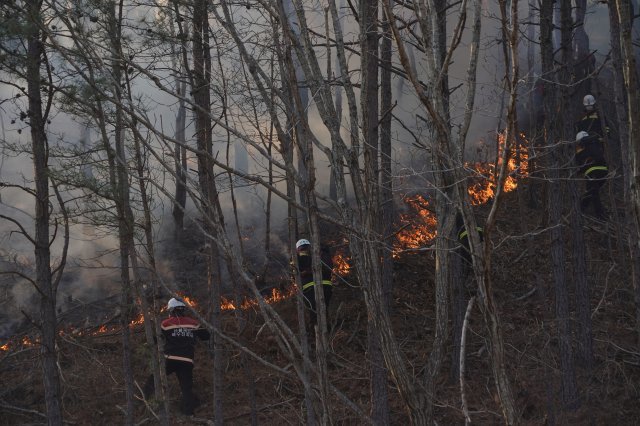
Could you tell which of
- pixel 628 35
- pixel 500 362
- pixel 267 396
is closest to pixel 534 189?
pixel 267 396

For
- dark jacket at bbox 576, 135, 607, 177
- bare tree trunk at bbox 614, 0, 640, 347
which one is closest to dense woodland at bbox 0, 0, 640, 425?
bare tree trunk at bbox 614, 0, 640, 347

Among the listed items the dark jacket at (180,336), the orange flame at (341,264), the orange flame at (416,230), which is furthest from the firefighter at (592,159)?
the dark jacket at (180,336)

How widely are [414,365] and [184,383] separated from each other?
12.1ft

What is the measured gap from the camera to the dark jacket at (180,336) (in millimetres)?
11297

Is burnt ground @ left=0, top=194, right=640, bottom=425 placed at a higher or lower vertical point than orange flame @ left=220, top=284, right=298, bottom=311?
lower

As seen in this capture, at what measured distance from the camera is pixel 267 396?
12.1 m

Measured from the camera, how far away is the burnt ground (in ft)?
35.8

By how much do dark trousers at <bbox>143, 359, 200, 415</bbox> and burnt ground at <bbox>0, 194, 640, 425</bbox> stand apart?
195mm

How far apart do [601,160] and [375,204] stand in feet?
39.5

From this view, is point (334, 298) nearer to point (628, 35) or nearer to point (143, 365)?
point (143, 365)

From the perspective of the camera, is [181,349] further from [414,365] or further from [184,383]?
[414,365]

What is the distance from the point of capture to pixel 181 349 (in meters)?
11.3

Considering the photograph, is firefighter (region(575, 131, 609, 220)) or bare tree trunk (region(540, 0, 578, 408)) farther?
firefighter (region(575, 131, 609, 220))

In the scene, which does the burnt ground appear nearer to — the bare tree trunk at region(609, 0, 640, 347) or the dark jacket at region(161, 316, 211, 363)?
the dark jacket at region(161, 316, 211, 363)
